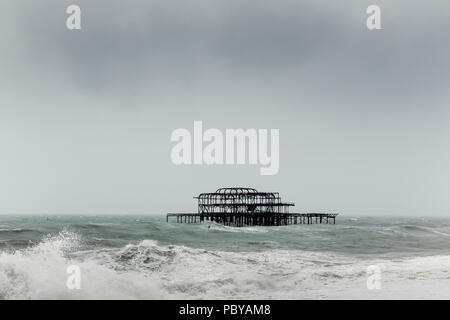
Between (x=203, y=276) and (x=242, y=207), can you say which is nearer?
(x=203, y=276)

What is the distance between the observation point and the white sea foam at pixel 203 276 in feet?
38.4

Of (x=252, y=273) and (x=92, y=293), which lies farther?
(x=252, y=273)

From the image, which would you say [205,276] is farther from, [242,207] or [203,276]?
[242,207]

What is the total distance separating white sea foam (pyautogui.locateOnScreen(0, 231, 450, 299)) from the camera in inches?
460

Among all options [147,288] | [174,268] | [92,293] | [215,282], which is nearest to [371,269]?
[215,282]

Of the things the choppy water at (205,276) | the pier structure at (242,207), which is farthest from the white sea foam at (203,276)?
the pier structure at (242,207)

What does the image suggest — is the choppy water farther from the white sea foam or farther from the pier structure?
the pier structure

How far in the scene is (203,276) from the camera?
14.3 m

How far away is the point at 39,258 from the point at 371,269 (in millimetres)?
12735

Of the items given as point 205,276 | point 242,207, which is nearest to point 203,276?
point 205,276

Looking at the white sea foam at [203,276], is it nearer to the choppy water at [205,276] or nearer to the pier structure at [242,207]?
the choppy water at [205,276]

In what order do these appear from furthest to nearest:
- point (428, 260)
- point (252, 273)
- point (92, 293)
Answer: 1. point (428, 260)
2. point (252, 273)
3. point (92, 293)
